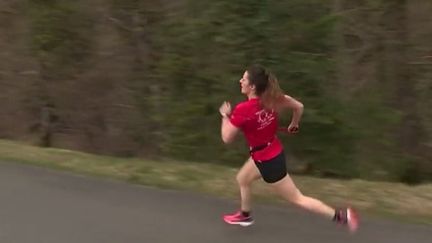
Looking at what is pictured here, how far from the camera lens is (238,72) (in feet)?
31.4

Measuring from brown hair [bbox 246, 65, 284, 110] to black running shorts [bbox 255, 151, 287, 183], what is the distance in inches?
18.9

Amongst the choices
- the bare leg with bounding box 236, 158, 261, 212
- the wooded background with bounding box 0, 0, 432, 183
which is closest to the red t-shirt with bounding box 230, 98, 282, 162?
the bare leg with bounding box 236, 158, 261, 212

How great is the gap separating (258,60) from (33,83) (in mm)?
4864

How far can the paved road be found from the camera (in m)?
5.90

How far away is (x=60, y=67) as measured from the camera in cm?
1201

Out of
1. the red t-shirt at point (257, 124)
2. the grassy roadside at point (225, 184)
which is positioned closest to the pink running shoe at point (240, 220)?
the red t-shirt at point (257, 124)

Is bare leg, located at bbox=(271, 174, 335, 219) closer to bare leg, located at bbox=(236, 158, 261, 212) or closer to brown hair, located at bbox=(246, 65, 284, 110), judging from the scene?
bare leg, located at bbox=(236, 158, 261, 212)

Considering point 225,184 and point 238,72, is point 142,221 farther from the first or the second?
point 238,72

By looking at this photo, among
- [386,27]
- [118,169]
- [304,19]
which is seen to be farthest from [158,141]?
[386,27]

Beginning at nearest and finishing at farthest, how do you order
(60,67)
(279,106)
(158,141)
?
(279,106), (158,141), (60,67)

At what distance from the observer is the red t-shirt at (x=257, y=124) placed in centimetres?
566

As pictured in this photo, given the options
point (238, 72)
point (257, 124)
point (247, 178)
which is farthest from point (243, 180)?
point (238, 72)

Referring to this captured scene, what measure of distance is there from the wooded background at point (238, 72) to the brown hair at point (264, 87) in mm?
3556

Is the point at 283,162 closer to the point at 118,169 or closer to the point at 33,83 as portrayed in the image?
the point at 118,169
